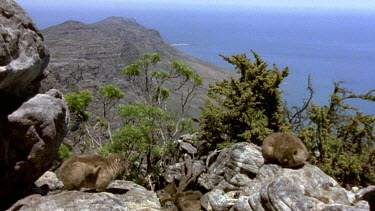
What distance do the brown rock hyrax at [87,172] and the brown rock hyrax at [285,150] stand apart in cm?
562

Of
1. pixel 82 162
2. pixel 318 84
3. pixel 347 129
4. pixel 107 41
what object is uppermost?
pixel 82 162

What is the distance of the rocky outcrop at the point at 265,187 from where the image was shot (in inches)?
452

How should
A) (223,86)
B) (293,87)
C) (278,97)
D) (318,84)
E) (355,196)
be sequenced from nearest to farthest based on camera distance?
1. (355,196)
2. (278,97)
3. (223,86)
4. (293,87)
5. (318,84)

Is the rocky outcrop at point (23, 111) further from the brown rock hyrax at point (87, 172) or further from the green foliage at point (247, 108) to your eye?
the green foliage at point (247, 108)

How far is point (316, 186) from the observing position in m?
14.0

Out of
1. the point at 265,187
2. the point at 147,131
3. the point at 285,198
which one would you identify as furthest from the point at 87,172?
the point at 147,131

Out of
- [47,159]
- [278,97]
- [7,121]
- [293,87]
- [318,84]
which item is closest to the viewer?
[7,121]

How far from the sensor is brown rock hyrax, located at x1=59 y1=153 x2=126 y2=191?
1082 centimetres

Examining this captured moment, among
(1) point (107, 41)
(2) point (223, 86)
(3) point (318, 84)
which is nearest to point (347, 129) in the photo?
(2) point (223, 86)

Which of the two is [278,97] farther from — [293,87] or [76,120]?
[293,87]

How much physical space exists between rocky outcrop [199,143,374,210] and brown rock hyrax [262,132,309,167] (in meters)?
0.25

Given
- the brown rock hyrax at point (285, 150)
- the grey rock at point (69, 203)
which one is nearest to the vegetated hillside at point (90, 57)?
the brown rock hyrax at point (285, 150)

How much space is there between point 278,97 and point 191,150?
502 cm

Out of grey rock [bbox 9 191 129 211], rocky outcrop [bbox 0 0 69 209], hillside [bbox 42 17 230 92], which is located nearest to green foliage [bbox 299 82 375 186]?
grey rock [bbox 9 191 129 211]
